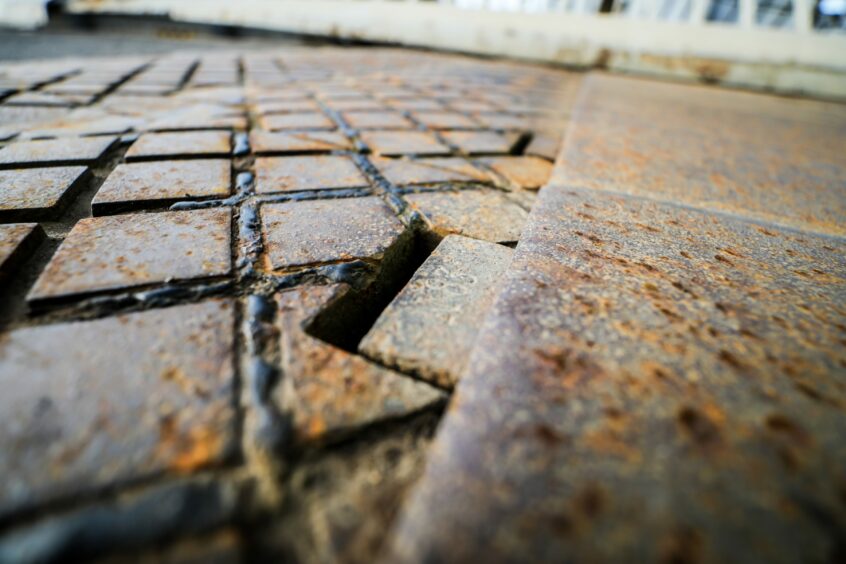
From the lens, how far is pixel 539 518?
32 centimetres

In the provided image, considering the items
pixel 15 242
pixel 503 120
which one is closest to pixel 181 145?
pixel 15 242

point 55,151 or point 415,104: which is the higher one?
point 415,104

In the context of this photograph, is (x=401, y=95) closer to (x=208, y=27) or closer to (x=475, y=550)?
(x=475, y=550)

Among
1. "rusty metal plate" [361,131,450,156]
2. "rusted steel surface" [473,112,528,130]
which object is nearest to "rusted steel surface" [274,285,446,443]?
"rusty metal plate" [361,131,450,156]

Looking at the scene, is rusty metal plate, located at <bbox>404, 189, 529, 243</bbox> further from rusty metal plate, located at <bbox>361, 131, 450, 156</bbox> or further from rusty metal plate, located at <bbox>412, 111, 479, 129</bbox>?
rusty metal plate, located at <bbox>412, 111, 479, 129</bbox>

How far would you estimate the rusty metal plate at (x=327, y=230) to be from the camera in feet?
2.34

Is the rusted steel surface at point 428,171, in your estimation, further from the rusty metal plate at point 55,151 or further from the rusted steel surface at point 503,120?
the rusty metal plate at point 55,151

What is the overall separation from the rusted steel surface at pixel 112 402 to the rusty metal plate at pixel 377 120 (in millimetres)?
1141

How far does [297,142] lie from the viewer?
1.27 meters

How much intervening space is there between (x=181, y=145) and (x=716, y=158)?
5.35ft

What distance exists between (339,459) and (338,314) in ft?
0.86

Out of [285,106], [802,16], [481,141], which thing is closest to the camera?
[481,141]

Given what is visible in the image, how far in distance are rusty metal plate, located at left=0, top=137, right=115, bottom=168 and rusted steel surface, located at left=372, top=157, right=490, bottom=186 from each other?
0.73 m

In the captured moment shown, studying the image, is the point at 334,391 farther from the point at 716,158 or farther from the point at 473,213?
the point at 716,158
